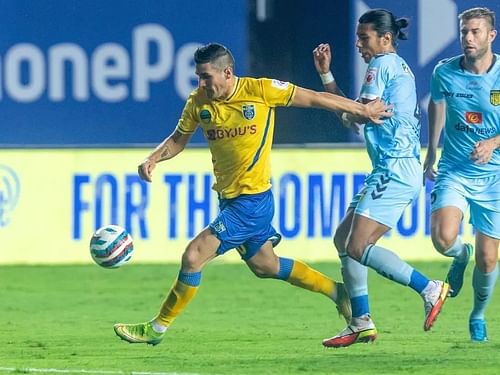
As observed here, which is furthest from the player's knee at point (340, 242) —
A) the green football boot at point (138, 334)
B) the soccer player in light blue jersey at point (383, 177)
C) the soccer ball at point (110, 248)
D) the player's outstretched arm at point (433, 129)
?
the soccer ball at point (110, 248)

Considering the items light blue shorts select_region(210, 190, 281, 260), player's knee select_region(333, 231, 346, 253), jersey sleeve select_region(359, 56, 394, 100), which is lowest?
player's knee select_region(333, 231, 346, 253)

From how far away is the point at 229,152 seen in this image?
33.3ft

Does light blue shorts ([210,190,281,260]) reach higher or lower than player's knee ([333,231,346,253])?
higher

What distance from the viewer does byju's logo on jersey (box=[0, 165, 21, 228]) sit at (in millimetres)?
15625

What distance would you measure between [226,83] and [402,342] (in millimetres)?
2076

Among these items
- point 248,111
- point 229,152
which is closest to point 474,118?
point 248,111

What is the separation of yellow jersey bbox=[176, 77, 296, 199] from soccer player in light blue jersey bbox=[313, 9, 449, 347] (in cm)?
42

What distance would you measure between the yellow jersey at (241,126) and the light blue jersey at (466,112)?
3.50 ft

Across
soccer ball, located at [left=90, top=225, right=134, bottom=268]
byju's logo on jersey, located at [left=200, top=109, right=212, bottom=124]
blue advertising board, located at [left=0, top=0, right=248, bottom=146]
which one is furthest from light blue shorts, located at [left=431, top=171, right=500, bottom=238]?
blue advertising board, located at [left=0, top=0, right=248, bottom=146]

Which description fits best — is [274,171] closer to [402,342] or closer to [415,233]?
[415,233]

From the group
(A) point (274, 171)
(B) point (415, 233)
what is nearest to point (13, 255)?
(A) point (274, 171)

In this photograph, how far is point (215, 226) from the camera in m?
10.1

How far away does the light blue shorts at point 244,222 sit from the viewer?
10117mm

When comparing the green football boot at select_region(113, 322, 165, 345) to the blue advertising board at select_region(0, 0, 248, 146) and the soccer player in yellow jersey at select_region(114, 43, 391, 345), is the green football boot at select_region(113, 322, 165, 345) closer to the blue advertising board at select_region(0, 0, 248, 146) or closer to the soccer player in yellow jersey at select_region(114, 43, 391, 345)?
the soccer player in yellow jersey at select_region(114, 43, 391, 345)
